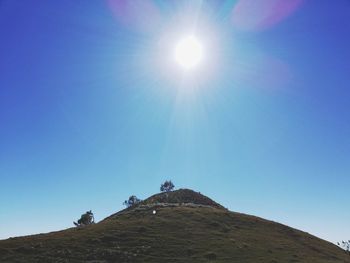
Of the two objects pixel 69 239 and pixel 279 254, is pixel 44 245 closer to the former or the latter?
pixel 69 239

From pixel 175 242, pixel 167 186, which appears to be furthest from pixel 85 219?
pixel 175 242

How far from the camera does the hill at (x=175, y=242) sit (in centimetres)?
6088

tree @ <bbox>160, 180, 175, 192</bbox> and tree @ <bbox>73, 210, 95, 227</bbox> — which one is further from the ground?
tree @ <bbox>160, 180, 175, 192</bbox>

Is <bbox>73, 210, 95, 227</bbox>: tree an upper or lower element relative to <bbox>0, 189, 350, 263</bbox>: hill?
upper

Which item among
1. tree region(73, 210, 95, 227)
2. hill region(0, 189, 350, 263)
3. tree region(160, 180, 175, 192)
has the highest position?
tree region(160, 180, 175, 192)

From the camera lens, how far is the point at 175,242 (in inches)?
2697

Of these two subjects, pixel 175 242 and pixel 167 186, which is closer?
pixel 175 242

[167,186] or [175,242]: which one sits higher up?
[167,186]

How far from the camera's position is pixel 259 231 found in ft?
279

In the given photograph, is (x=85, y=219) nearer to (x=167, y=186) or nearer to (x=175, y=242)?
(x=167, y=186)

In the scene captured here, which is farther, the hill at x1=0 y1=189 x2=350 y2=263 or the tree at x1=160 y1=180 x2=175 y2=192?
the tree at x1=160 y1=180 x2=175 y2=192

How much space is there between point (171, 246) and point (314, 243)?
38471 millimetres

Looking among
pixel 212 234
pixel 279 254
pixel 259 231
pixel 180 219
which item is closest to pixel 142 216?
pixel 180 219

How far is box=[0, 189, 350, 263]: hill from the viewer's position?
60875 mm
